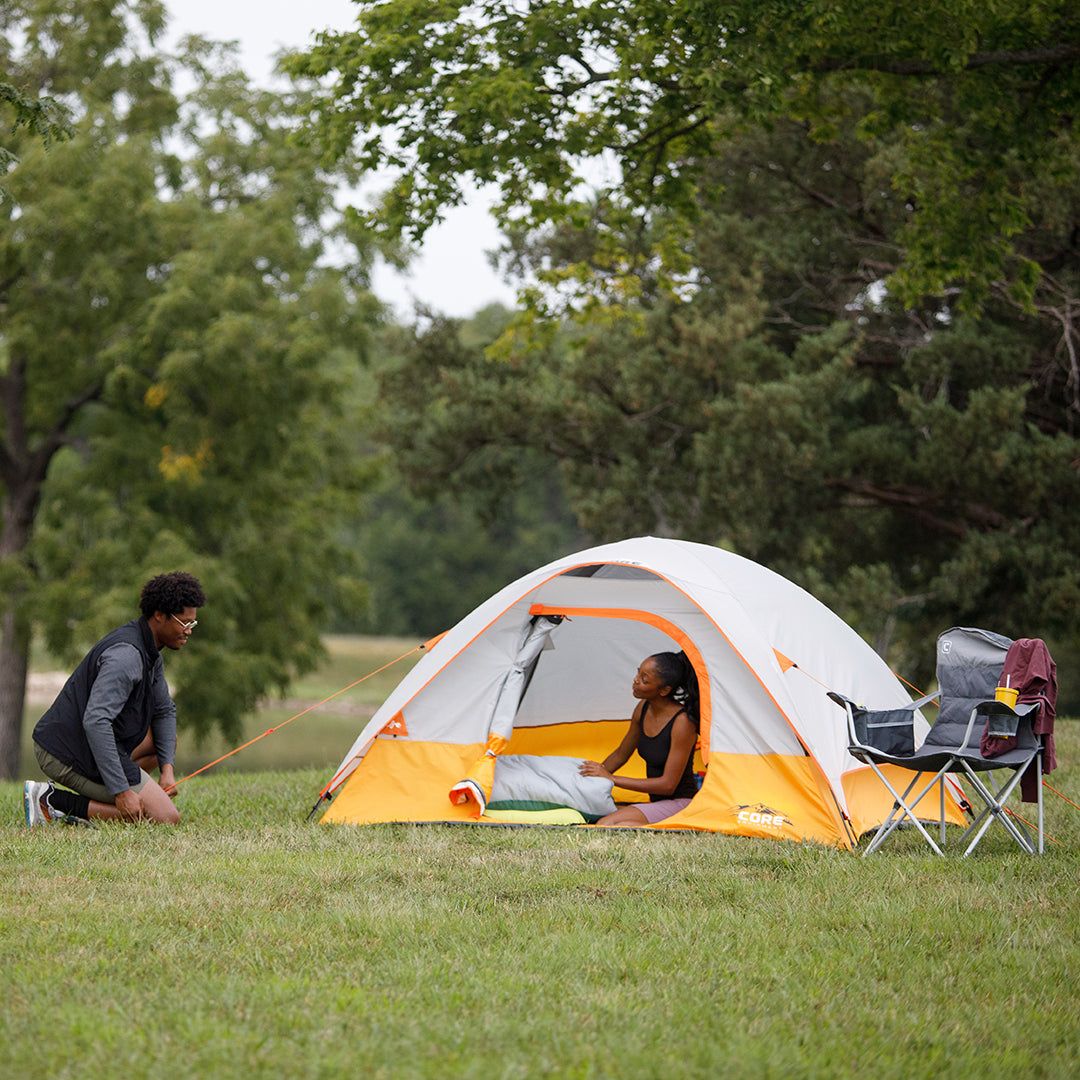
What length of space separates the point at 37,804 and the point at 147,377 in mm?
9128

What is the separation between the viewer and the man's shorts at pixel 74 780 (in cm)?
580

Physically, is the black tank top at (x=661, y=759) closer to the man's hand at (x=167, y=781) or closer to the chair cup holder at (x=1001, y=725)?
the chair cup holder at (x=1001, y=725)

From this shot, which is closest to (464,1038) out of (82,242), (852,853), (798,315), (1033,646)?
(852,853)

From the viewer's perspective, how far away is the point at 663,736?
6.89m

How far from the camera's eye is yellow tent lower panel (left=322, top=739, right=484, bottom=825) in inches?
246

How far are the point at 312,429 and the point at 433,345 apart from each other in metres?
2.20

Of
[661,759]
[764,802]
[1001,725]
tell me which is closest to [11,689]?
[661,759]

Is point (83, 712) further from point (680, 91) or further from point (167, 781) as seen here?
point (680, 91)

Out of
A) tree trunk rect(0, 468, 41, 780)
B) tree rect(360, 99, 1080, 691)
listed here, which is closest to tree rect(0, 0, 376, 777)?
tree trunk rect(0, 468, 41, 780)

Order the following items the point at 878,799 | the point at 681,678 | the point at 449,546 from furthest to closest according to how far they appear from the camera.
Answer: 1. the point at 449,546
2. the point at 681,678
3. the point at 878,799

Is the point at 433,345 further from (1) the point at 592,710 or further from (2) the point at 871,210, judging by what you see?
(1) the point at 592,710

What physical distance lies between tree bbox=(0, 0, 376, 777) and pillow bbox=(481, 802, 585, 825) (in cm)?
739

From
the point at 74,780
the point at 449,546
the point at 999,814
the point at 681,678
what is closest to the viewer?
the point at 999,814

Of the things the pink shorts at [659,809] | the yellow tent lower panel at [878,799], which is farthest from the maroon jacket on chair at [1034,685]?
the pink shorts at [659,809]
